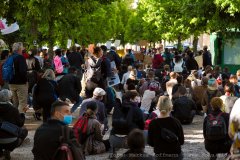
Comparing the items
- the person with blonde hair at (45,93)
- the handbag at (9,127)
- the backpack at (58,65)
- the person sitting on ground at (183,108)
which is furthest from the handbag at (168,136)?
the backpack at (58,65)

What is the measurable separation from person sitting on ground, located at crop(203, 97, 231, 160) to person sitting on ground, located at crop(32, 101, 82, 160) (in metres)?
3.44

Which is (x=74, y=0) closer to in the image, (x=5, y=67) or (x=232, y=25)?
(x=5, y=67)

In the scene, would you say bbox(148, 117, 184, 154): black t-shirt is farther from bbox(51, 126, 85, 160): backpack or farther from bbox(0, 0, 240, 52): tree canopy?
bbox(0, 0, 240, 52): tree canopy

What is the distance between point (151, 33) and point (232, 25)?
47.9m

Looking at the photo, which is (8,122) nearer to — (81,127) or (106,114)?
(81,127)

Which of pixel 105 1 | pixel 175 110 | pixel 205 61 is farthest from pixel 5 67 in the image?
pixel 205 61

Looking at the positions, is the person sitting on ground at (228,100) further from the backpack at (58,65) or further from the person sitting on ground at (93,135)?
the backpack at (58,65)

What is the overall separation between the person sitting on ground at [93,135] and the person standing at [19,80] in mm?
3799

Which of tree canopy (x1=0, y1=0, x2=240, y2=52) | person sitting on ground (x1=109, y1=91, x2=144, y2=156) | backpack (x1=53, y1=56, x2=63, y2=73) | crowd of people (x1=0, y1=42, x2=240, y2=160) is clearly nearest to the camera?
crowd of people (x1=0, y1=42, x2=240, y2=160)

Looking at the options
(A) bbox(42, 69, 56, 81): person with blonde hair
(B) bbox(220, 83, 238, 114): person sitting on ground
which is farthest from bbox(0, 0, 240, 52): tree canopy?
(B) bbox(220, 83, 238, 114): person sitting on ground

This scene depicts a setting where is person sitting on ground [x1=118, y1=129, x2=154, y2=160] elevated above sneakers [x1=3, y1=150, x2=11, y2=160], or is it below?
above

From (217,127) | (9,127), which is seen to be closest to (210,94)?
(217,127)

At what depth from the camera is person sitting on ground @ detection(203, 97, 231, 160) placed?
10414mm

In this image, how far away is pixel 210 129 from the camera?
34.3 feet
